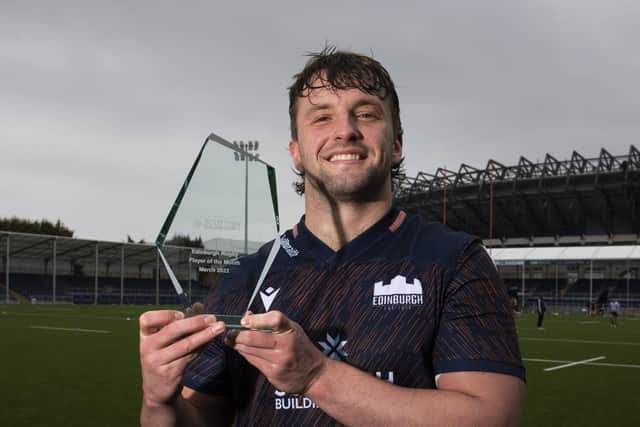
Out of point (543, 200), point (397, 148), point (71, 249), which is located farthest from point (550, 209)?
point (397, 148)

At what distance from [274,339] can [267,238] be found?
22.4 inches

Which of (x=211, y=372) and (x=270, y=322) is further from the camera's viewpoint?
(x=211, y=372)

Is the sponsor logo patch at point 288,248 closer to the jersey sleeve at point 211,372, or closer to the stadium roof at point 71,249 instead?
the jersey sleeve at point 211,372

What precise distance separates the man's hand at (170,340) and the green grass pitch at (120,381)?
715cm

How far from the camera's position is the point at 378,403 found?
6.51 ft

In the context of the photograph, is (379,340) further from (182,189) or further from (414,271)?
(182,189)

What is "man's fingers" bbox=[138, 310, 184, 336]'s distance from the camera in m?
1.96

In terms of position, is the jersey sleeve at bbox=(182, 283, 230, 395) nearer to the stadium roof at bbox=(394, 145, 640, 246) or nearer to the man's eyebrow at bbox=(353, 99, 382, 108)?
the man's eyebrow at bbox=(353, 99, 382, 108)

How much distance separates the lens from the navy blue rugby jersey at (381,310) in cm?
234

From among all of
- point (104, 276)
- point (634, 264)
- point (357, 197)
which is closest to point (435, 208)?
point (634, 264)

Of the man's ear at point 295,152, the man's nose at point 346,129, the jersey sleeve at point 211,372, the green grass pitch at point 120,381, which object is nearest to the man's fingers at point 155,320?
the jersey sleeve at point 211,372

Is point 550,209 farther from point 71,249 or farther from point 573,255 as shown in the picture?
point 71,249

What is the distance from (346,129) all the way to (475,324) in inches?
34.2

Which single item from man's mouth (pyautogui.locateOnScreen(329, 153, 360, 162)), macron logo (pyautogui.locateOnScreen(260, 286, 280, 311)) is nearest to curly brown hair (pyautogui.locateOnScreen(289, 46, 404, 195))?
man's mouth (pyautogui.locateOnScreen(329, 153, 360, 162))
